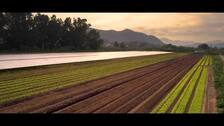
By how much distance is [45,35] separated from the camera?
18.8 metres

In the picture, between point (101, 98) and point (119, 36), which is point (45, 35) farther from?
point (101, 98)

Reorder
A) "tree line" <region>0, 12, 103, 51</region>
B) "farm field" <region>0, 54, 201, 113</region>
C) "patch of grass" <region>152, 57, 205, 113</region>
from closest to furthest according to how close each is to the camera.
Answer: "farm field" <region>0, 54, 201, 113</region>, "patch of grass" <region>152, 57, 205, 113</region>, "tree line" <region>0, 12, 103, 51</region>

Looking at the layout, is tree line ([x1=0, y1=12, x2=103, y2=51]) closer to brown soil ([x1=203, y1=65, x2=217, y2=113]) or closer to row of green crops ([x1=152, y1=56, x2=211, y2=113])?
row of green crops ([x1=152, y1=56, x2=211, y2=113])

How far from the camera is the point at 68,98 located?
1240 cm

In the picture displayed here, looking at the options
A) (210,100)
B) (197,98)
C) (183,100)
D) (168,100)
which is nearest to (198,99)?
(197,98)

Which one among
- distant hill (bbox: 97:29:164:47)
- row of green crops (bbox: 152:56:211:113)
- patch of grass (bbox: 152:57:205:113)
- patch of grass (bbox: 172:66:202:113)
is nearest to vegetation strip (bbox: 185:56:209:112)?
row of green crops (bbox: 152:56:211:113)

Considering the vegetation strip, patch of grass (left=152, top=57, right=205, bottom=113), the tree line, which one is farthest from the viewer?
the tree line

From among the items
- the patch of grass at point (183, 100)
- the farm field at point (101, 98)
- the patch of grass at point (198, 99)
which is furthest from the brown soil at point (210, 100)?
the patch of grass at point (183, 100)

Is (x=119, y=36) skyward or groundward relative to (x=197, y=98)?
skyward

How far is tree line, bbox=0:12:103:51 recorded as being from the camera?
44.0ft

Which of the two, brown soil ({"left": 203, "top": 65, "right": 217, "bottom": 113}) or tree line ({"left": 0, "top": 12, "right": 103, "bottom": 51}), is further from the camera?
tree line ({"left": 0, "top": 12, "right": 103, "bottom": 51})

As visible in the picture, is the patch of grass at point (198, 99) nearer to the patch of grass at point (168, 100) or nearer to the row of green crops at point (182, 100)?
the row of green crops at point (182, 100)

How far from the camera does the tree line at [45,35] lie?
44.0ft
